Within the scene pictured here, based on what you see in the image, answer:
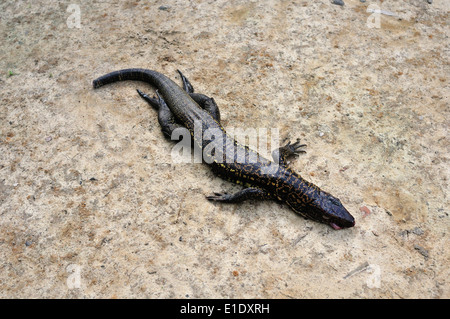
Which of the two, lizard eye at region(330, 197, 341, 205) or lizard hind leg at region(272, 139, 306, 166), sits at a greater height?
lizard hind leg at region(272, 139, 306, 166)

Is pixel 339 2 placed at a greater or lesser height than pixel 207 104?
greater

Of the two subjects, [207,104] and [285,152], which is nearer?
[285,152]

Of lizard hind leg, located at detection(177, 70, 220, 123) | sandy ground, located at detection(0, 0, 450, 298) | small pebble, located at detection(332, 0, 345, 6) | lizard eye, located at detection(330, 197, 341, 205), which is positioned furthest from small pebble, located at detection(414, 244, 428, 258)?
small pebble, located at detection(332, 0, 345, 6)

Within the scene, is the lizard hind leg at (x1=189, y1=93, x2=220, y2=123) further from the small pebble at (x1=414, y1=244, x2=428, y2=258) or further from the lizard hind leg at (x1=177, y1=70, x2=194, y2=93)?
the small pebble at (x1=414, y1=244, x2=428, y2=258)

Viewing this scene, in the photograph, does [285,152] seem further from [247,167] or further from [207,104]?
[207,104]

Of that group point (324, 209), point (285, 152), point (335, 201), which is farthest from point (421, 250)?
point (285, 152)
